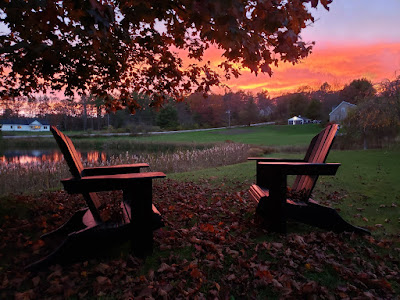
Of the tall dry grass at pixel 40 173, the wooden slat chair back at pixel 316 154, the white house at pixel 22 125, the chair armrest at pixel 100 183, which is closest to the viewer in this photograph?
the chair armrest at pixel 100 183

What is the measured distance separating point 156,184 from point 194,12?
5.18m

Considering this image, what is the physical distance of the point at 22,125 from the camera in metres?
70.7

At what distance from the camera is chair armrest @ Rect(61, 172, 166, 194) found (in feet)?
8.17

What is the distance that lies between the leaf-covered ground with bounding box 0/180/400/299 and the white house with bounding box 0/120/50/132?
76.9m

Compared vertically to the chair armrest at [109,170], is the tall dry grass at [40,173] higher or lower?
lower

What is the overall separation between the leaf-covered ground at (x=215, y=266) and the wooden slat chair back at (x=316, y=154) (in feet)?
1.80

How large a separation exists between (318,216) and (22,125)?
271 ft

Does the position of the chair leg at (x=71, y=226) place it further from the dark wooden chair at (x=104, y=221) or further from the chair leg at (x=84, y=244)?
the chair leg at (x=84, y=244)

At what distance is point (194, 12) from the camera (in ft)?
9.07

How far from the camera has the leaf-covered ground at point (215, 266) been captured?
7.70 feet

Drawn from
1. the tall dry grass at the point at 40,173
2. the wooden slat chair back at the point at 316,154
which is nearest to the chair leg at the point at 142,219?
the wooden slat chair back at the point at 316,154

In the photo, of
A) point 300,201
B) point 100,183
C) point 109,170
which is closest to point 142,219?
point 100,183

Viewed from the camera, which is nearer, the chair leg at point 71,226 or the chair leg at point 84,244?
the chair leg at point 84,244

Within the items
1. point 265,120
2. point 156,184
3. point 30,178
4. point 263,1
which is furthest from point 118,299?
point 265,120
